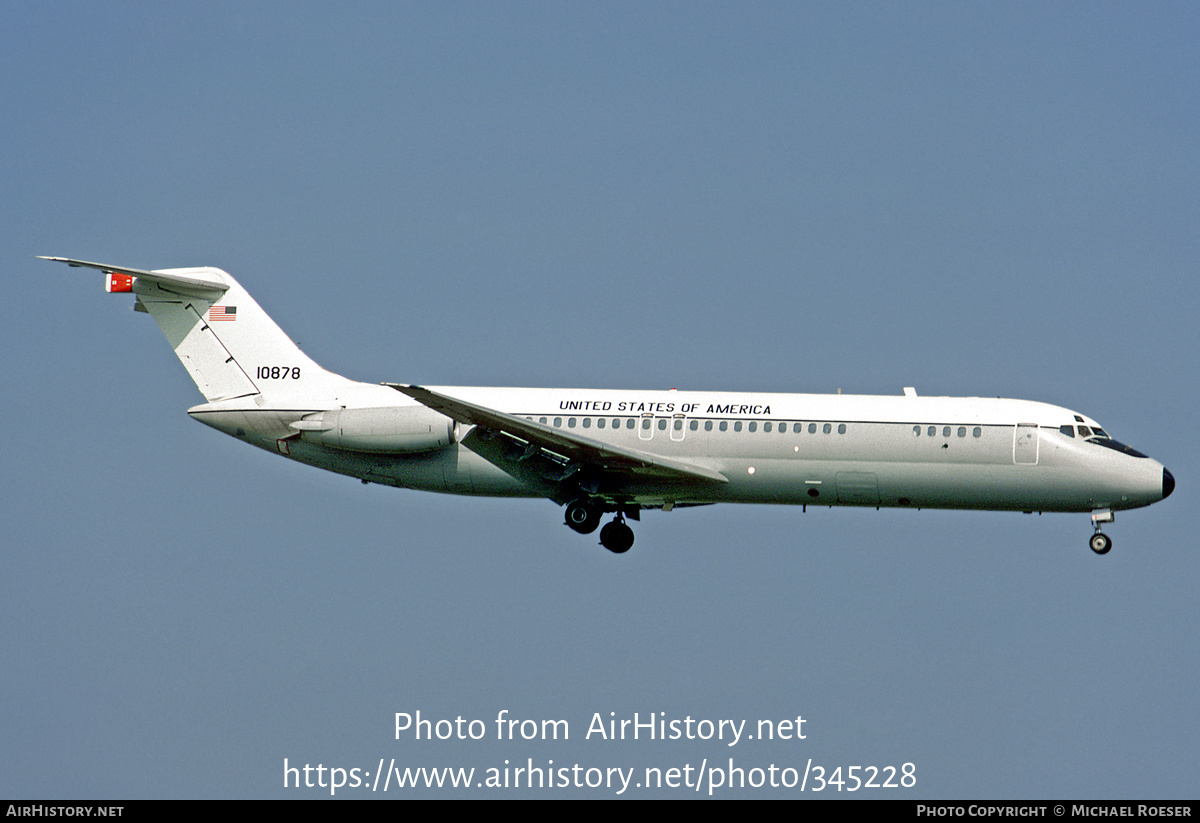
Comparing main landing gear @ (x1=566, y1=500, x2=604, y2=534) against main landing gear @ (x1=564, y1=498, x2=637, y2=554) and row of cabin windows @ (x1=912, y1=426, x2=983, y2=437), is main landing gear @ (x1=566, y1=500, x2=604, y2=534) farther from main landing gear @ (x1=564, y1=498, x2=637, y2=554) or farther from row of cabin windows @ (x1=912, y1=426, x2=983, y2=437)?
row of cabin windows @ (x1=912, y1=426, x2=983, y2=437)

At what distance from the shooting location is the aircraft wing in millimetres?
37969

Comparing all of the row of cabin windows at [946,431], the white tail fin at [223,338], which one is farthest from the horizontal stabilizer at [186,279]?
the row of cabin windows at [946,431]

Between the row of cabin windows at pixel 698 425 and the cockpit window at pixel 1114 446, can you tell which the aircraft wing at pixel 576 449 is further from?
the cockpit window at pixel 1114 446

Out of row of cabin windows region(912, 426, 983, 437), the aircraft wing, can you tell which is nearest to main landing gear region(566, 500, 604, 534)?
the aircraft wing

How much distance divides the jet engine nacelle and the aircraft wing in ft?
2.23

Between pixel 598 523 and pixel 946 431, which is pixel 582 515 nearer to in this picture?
pixel 598 523

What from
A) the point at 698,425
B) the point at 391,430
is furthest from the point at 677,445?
the point at 391,430

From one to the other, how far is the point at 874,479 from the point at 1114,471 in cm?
586

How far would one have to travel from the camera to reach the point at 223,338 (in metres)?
43.0

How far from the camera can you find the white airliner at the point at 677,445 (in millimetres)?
38562

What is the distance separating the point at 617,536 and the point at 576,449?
382 cm
